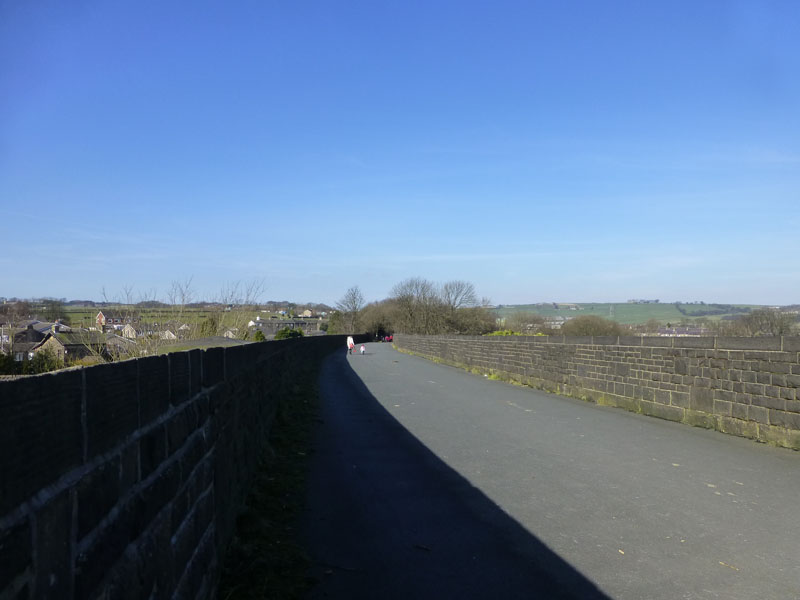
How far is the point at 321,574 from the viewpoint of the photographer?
15.6ft

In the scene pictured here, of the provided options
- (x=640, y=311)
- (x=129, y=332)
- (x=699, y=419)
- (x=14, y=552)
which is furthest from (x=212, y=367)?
(x=640, y=311)

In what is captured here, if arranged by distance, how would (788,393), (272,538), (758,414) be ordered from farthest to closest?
(758,414)
(788,393)
(272,538)

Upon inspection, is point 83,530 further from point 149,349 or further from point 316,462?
point 149,349

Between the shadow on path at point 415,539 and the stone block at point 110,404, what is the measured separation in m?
2.50

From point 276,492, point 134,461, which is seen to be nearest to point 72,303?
point 276,492

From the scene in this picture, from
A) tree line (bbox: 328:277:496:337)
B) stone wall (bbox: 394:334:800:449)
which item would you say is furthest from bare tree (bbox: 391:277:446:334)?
stone wall (bbox: 394:334:800:449)

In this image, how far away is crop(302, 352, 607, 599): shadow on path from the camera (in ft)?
14.8

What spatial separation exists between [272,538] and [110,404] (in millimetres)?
3535

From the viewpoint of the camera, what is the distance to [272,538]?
539 centimetres

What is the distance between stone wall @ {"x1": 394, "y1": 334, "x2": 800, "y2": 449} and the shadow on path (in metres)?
4.83

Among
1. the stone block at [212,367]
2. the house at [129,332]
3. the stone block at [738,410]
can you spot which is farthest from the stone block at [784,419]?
the house at [129,332]

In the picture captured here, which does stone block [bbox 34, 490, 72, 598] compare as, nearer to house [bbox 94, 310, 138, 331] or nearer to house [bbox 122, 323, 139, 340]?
house [bbox 94, 310, 138, 331]

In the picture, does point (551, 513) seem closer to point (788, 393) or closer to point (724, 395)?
point (788, 393)

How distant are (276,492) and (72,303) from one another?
486 cm
